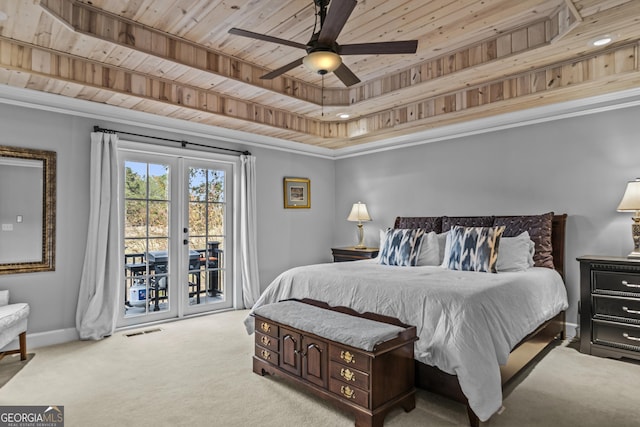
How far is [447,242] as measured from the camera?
12.8 ft

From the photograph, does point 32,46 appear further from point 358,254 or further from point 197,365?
point 358,254

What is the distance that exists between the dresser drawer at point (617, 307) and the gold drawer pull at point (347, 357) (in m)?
2.52

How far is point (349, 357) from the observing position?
225cm

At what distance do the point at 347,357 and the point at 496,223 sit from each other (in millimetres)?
2746

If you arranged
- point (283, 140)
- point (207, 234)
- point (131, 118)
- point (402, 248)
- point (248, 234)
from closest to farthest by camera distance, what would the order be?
point (402, 248) → point (131, 118) → point (207, 234) → point (248, 234) → point (283, 140)

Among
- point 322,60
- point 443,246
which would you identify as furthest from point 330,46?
point 443,246

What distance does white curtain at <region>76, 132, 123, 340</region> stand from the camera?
387cm

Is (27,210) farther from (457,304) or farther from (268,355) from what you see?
(457,304)

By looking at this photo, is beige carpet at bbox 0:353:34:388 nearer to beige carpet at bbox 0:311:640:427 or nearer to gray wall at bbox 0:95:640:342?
beige carpet at bbox 0:311:640:427

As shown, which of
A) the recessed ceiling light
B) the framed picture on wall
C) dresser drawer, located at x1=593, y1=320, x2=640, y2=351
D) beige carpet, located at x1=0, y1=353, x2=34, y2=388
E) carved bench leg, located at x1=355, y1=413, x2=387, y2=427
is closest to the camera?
carved bench leg, located at x1=355, y1=413, x2=387, y2=427

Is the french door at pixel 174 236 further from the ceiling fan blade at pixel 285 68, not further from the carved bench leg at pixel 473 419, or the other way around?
the carved bench leg at pixel 473 419

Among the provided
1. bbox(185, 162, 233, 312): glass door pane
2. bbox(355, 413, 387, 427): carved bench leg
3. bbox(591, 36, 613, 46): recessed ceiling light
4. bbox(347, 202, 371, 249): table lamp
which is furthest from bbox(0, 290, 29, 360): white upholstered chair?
bbox(591, 36, 613, 46): recessed ceiling light

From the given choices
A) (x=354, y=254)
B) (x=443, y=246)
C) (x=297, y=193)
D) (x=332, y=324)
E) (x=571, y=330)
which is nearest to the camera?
(x=332, y=324)

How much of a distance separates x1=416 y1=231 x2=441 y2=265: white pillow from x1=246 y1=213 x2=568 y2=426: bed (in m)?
0.23
